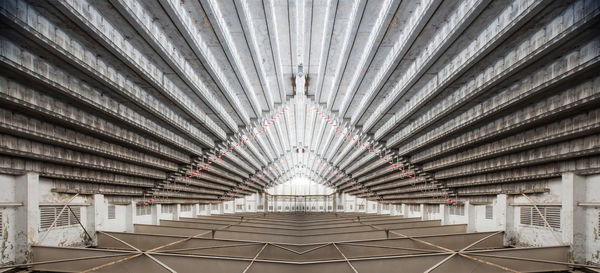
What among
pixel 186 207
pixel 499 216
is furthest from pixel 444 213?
pixel 186 207

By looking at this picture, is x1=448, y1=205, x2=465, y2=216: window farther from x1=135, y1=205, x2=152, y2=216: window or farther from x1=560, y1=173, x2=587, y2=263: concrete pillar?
x1=135, y1=205, x2=152, y2=216: window

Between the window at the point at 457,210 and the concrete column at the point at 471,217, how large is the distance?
129cm

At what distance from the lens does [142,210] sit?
75.3ft

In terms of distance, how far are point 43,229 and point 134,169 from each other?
17.2 ft

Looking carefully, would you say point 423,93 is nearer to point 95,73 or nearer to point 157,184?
point 95,73

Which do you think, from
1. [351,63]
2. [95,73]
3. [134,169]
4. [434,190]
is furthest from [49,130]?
[434,190]

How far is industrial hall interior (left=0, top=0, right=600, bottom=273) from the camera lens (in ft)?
26.3

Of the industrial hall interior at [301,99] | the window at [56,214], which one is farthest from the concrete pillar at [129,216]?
the window at [56,214]

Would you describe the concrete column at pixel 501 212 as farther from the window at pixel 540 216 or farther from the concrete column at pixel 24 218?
the concrete column at pixel 24 218

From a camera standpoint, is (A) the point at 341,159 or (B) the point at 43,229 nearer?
(B) the point at 43,229

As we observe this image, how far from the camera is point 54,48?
751 centimetres

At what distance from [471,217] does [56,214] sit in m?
22.2

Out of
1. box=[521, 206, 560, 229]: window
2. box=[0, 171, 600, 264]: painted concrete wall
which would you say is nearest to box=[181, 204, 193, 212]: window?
box=[0, 171, 600, 264]: painted concrete wall

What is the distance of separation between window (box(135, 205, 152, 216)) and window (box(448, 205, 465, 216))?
21857 millimetres
